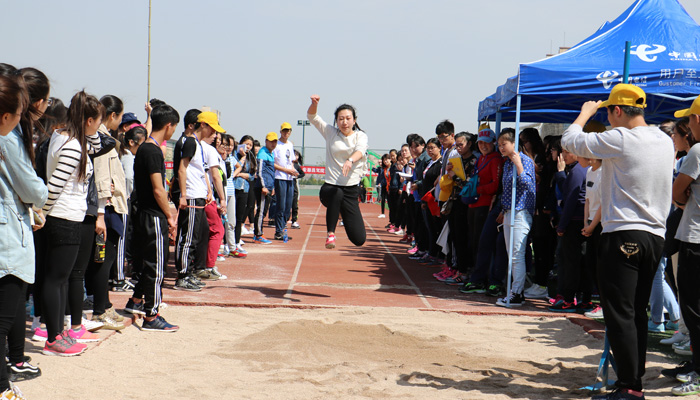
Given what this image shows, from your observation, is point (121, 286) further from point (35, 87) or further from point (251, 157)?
point (251, 157)

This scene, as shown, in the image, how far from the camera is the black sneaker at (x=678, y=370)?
15.2ft

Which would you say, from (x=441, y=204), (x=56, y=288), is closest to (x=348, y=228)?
(x=441, y=204)

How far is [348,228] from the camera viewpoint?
8.09 m

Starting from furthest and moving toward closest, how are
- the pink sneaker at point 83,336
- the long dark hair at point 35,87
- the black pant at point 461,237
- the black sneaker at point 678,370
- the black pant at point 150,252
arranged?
the black pant at point 461,237, the black pant at point 150,252, the pink sneaker at point 83,336, the black sneaker at point 678,370, the long dark hair at point 35,87

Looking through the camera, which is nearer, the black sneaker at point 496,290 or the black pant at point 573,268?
the black pant at point 573,268

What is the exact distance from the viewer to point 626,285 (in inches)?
165

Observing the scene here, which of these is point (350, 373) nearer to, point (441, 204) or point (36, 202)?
point (36, 202)

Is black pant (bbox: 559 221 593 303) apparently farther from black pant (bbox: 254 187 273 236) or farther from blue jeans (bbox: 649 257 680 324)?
black pant (bbox: 254 187 273 236)

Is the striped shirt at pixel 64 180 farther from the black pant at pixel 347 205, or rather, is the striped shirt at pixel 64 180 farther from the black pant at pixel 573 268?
the black pant at pixel 573 268

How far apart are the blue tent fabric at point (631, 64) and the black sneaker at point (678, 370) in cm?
374

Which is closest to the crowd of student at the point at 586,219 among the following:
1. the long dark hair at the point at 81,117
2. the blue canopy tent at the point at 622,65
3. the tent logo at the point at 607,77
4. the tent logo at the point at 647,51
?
the blue canopy tent at the point at 622,65

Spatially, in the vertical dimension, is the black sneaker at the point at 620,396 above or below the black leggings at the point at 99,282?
below

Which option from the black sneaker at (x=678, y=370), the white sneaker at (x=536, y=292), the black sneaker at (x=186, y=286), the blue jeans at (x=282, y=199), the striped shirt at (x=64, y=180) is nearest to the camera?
the black sneaker at (x=678, y=370)

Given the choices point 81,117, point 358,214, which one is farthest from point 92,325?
point 358,214
